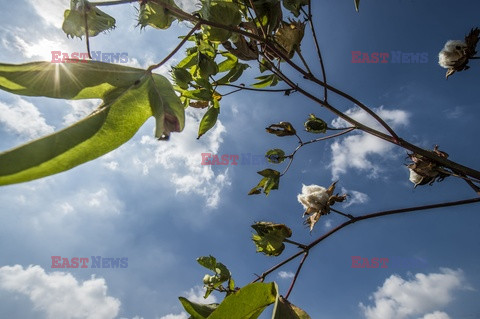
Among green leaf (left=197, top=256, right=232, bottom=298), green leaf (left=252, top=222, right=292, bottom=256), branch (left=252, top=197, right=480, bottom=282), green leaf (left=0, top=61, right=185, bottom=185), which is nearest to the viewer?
green leaf (left=0, top=61, right=185, bottom=185)

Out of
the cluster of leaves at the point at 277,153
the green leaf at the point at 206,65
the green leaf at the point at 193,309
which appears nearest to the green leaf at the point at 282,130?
the cluster of leaves at the point at 277,153

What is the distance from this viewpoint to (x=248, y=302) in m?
0.49

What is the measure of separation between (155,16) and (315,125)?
468 mm

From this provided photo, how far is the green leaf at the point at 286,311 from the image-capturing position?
48cm

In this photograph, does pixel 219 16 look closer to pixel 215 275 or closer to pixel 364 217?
pixel 364 217

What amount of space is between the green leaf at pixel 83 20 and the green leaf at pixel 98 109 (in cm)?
17

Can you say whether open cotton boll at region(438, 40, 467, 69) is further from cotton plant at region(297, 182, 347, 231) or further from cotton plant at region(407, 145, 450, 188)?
cotton plant at region(297, 182, 347, 231)

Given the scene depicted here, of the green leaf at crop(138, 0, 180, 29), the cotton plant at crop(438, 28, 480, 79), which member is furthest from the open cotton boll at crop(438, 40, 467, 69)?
the green leaf at crop(138, 0, 180, 29)

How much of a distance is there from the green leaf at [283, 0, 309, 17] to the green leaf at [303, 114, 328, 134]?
26 cm

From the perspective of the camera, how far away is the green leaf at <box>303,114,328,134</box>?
859 millimetres

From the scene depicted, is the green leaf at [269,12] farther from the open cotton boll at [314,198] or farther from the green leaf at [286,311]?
the green leaf at [286,311]

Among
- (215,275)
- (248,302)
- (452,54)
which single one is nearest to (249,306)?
(248,302)

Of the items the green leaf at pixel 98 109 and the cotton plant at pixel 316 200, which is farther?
the cotton plant at pixel 316 200

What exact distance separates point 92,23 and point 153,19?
119mm
